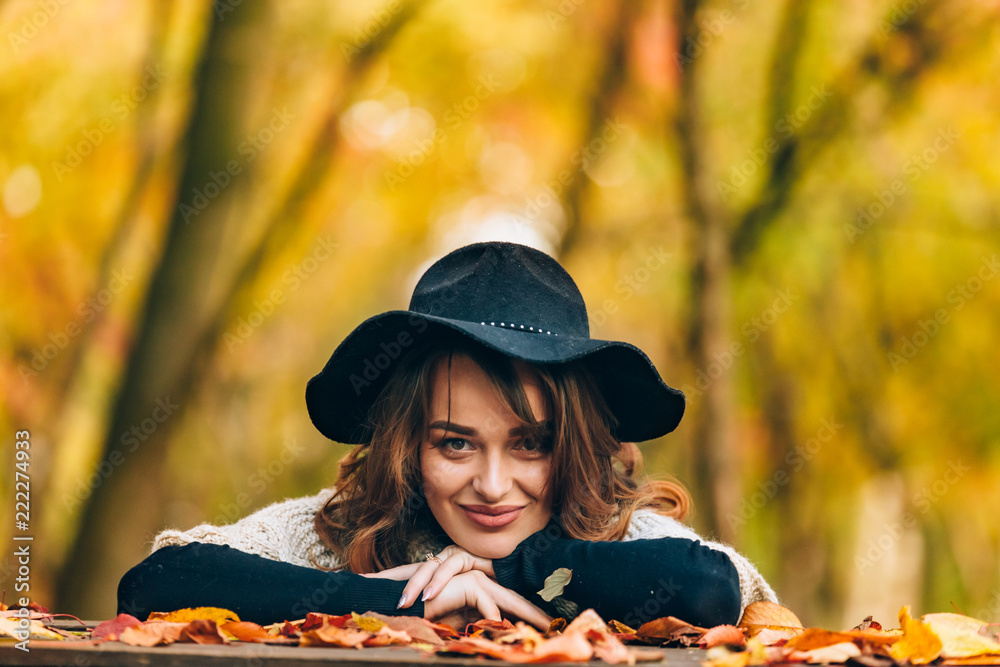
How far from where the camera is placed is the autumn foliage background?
22.9 feet

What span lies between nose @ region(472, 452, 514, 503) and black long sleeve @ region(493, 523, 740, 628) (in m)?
0.24

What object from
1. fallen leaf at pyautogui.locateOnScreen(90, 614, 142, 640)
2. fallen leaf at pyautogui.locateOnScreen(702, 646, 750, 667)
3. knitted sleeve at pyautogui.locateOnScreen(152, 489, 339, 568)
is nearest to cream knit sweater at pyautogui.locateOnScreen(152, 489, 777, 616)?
knitted sleeve at pyautogui.locateOnScreen(152, 489, 339, 568)

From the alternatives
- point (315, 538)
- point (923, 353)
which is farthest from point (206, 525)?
point (923, 353)

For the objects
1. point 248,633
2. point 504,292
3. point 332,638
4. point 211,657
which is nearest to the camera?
point 211,657

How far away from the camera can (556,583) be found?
93.1 inches

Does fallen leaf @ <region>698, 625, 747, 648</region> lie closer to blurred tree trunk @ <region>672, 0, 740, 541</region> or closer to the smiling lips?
the smiling lips

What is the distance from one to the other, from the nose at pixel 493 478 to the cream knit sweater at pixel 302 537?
42cm

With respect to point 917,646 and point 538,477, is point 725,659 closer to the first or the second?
point 917,646

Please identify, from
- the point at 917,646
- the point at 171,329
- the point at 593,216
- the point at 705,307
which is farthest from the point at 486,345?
the point at 593,216

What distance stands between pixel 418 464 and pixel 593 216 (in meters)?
6.69

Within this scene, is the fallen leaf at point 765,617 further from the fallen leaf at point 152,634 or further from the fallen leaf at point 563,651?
the fallen leaf at point 152,634

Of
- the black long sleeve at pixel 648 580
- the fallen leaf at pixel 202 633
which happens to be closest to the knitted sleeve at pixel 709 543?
the black long sleeve at pixel 648 580

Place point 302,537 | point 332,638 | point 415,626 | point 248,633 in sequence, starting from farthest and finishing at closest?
point 302,537
point 415,626
point 248,633
point 332,638

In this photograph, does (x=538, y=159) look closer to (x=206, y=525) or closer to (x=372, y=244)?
(x=372, y=244)
